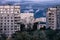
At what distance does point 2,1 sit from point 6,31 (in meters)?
0.53

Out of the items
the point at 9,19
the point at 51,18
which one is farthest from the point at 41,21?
the point at 9,19

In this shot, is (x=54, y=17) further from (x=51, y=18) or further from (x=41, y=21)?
(x=41, y=21)

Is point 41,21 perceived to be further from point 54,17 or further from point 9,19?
point 9,19

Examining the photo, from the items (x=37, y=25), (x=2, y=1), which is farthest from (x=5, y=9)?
(x=37, y=25)

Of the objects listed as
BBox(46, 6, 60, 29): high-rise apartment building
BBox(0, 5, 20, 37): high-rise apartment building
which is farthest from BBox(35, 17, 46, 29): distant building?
BBox(0, 5, 20, 37): high-rise apartment building

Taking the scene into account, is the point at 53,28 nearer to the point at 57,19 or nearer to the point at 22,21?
the point at 57,19

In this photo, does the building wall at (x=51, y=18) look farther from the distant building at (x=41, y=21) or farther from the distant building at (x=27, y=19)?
the distant building at (x=27, y=19)

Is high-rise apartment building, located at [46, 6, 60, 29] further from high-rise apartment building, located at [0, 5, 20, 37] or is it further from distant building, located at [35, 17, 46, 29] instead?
high-rise apartment building, located at [0, 5, 20, 37]

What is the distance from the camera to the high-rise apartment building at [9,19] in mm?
3305

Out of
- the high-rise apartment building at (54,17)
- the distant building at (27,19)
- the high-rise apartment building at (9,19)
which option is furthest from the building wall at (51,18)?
the high-rise apartment building at (9,19)

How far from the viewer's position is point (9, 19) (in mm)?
3301

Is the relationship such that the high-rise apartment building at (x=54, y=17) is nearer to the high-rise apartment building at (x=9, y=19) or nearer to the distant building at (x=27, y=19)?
the distant building at (x=27, y=19)

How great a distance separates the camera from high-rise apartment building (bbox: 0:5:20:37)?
3305 mm

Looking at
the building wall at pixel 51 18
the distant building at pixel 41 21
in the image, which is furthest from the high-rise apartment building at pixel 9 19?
the building wall at pixel 51 18
